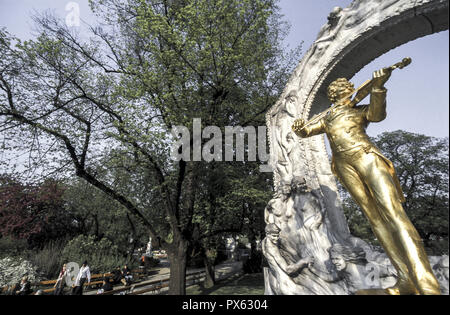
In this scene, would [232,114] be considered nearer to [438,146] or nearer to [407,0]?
[407,0]

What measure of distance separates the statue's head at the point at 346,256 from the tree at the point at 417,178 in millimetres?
8923

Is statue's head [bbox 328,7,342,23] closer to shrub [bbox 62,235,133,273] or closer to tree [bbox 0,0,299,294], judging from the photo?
tree [bbox 0,0,299,294]

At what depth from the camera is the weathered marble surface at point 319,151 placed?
396cm

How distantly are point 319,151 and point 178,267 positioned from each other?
5606 millimetres

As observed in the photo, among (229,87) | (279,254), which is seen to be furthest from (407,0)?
(229,87)

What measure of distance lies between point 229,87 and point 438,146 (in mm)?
12071

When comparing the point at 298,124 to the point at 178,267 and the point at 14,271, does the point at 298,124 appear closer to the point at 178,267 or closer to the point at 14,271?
the point at 178,267

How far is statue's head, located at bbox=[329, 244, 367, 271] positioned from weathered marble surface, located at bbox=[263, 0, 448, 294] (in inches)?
2.4

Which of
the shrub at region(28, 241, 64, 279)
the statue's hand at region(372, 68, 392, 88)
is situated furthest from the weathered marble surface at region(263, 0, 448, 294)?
the shrub at region(28, 241, 64, 279)

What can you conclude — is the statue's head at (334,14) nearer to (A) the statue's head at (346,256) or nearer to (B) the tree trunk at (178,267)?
(A) the statue's head at (346,256)

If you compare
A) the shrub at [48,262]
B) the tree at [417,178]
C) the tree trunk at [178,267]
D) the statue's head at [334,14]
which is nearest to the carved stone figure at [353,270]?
the statue's head at [334,14]

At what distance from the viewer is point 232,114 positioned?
10906mm

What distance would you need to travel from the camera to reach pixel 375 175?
319cm

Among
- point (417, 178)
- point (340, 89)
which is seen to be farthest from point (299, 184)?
point (417, 178)
